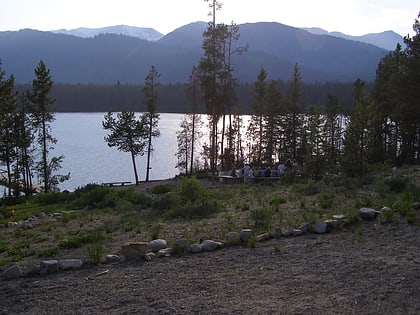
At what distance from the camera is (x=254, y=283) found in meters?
6.61

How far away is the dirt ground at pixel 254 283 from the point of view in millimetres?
5750

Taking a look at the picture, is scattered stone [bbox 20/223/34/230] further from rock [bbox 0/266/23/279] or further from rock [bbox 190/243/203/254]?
rock [bbox 190/243/203/254]

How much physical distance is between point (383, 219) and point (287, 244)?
2.20m

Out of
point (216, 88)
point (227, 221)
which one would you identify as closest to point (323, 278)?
point (227, 221)

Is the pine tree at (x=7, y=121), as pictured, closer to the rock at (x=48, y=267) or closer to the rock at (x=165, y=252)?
the rock at (x=48, y=267)

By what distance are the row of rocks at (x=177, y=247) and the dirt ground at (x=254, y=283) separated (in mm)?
188

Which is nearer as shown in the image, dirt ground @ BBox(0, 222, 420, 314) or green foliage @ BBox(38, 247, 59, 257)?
dirt ground @ BBox(0, 222, 420, 314)

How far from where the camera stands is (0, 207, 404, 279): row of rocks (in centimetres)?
772

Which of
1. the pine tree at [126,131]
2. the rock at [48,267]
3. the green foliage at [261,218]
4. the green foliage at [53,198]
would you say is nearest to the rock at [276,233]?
the green foliage at [261,218]

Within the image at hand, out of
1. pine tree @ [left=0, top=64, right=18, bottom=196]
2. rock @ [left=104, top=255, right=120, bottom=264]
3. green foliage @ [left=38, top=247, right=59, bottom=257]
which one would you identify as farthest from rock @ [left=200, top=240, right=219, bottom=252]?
pine tree @ [left=0, top=64, right=18, bottom=196]

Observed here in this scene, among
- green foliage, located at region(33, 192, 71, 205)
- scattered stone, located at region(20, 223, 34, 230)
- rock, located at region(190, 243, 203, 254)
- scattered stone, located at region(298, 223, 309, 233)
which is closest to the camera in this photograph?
rock, located at region(190, 243, 203, 254)

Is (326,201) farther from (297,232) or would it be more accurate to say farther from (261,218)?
(297,232)

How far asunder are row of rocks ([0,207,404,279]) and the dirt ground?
19 cm

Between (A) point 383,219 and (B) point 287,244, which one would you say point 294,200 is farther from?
(B) point 287,244
